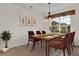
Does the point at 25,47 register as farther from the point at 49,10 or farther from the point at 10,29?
the point at 49,10

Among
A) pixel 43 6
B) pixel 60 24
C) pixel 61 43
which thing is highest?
pixel 43 6

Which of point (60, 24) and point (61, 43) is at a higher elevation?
point (60, 24)

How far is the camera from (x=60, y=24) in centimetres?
238

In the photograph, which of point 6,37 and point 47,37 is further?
point 47,37

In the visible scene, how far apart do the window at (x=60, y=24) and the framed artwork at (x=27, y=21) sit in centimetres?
38

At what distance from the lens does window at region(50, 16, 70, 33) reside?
232 centimetres

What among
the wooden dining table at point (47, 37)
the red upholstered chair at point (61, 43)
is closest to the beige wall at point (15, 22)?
the wooden dining table at point (47, 37)

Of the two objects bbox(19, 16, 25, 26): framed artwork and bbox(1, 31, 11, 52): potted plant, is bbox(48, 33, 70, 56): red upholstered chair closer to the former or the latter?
bbox(19, 16, 25, 26): framed artwork

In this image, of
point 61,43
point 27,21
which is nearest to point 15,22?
point 27,21

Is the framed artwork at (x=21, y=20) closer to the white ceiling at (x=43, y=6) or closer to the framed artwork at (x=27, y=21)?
the framed artwork at (x=27, y=21)

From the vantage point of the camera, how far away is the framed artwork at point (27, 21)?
236 cm

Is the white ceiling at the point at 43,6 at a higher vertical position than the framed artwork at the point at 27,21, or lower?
higher

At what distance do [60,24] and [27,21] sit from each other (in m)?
0.68

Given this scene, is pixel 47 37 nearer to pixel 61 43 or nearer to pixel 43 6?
pixel 61 43
